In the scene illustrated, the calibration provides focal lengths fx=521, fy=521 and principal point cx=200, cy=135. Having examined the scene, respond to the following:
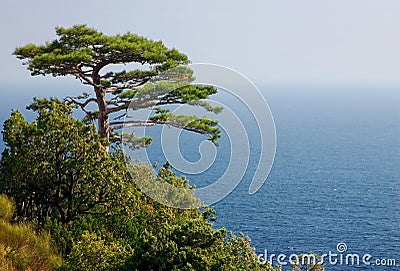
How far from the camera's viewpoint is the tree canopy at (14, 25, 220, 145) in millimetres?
12469

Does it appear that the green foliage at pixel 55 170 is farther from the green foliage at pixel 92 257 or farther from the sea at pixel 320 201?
the sea at pixel 320 201

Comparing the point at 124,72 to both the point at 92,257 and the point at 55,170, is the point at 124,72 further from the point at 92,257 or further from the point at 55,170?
the point at 92,257

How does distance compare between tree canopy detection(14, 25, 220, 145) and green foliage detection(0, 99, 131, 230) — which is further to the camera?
tree canopy detection(14, 25, 220, 145)

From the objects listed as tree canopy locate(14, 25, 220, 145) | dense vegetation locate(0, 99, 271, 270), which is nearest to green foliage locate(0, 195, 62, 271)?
dense vegetation locate(0, 99, 271, 270)

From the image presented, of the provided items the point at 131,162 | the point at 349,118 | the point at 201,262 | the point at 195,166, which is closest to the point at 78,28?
the point at 131,162

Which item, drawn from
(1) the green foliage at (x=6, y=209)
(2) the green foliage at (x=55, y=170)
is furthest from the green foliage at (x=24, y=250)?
(2) the green foliage at (x=55, y=170)

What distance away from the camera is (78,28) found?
12734mm

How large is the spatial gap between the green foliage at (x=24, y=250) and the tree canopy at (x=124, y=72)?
15.3 ft

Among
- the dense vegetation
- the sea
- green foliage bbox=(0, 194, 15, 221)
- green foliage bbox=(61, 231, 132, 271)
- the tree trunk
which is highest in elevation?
the sea

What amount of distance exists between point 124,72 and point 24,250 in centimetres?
701

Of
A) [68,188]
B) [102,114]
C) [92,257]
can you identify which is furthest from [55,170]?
[102,114]

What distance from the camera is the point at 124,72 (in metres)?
14.1

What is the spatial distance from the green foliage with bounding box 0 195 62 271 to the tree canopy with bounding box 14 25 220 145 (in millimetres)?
4652

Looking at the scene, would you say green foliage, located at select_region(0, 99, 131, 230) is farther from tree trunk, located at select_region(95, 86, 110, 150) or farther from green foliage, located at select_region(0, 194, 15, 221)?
tree trunk, located at select_region(95, 86, 110, 150)
